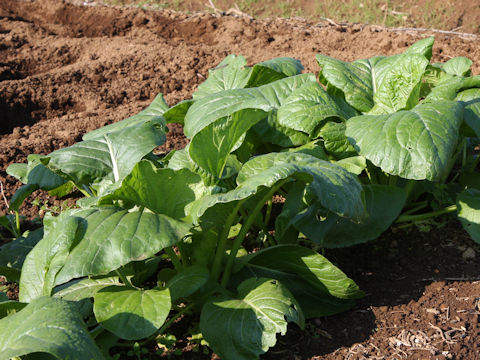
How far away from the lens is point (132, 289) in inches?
84.4

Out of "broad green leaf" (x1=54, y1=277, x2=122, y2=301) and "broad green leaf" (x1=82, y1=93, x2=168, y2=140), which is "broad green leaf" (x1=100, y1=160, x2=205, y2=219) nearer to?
"broad green leaf" (x1=54, y1=277, x2=122, y2=301)

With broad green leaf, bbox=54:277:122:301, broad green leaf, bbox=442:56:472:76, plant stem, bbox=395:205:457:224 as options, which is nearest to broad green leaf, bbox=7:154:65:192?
broad green leaf, bbox=54:277:122:301

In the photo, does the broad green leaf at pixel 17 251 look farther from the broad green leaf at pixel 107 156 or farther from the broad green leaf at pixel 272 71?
the broad green leaf at pixel 272 71

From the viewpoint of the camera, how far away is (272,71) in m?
3.17

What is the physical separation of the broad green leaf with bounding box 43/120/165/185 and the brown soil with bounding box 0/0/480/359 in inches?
32.8

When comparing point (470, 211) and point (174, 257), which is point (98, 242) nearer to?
point (174, 257)

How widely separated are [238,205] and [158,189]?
1.00 ft

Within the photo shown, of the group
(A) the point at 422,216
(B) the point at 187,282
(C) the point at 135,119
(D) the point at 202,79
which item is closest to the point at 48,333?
(B) the point at 187,282

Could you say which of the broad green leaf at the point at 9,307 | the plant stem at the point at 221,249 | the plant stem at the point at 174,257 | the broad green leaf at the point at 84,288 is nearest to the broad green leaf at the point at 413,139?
the plant stem at the point at 221,249

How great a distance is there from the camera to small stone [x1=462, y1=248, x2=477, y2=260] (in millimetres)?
2586

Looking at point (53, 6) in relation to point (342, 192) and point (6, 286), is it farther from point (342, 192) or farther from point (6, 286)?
point (342, 192)

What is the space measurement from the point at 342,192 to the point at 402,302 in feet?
2.11

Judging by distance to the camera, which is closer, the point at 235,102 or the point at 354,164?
the point at 354,164

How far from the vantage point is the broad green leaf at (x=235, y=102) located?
2.36m
